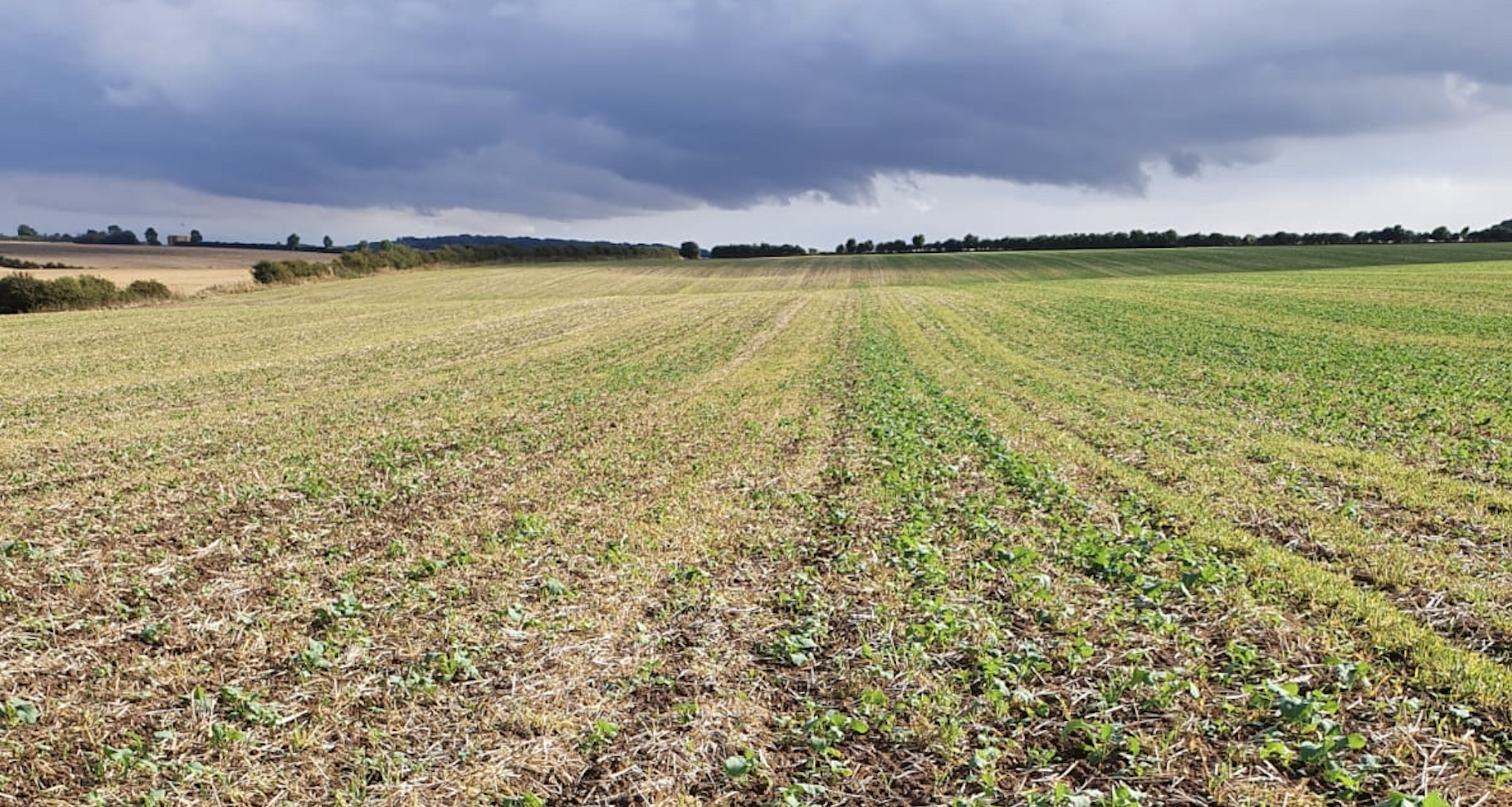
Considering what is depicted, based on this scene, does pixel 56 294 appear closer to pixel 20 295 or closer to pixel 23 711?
pixel 20 295

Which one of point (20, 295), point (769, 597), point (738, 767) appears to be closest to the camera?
point (738, 767)

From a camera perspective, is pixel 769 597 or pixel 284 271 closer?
pixel 769 597

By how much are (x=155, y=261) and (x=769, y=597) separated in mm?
108726

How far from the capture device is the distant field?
6569 centimetres

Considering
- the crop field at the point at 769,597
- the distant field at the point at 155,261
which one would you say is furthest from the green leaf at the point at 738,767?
the distant field at the point at 155,261

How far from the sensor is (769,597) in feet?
23.7

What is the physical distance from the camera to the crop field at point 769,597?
4.69 meters

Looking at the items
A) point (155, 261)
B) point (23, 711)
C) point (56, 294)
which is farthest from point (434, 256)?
point (23, 711)

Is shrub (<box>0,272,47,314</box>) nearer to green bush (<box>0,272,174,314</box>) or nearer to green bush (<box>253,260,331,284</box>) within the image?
green bush (<box>0,272,174,314</box>)

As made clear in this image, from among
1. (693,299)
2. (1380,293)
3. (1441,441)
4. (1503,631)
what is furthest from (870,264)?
(1503,631)

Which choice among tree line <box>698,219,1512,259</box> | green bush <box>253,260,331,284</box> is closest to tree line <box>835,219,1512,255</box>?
tree line <box>698,219,1512,259</box>

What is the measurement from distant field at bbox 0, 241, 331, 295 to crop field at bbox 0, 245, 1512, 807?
58064 millimetres

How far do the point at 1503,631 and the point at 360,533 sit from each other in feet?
35.8

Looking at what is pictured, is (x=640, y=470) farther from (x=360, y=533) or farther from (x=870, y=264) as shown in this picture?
(x=870, y=264)
